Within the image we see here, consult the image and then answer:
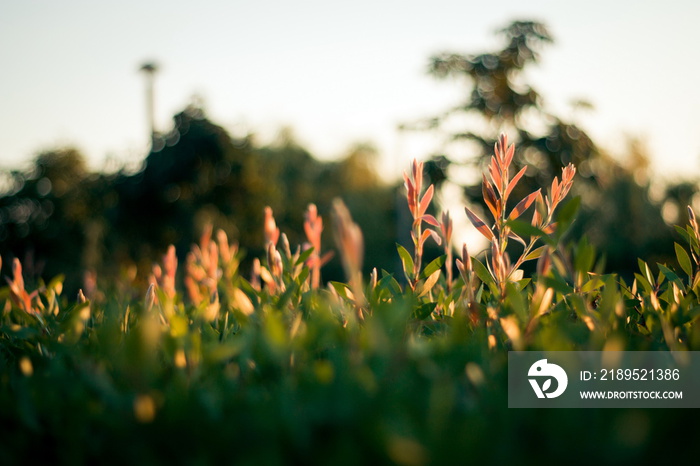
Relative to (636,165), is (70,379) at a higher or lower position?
higher

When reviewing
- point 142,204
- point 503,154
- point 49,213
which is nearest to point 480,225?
point 503,154

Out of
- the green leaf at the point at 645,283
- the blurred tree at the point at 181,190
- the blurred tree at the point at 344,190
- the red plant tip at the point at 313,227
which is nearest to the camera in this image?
the green leaf at the point at 645,283

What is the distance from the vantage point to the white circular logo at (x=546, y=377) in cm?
98

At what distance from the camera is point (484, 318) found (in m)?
1.57

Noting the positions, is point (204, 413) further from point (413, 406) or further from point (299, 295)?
point (299, 295)

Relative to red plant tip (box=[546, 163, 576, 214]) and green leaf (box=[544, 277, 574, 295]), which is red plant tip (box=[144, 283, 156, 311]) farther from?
red plant tip (box=[546, 163, 576, 214])

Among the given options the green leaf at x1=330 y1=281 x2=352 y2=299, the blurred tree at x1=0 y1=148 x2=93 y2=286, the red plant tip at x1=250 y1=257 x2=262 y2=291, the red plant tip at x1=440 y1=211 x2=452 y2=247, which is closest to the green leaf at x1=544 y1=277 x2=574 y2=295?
the red plant tip at x1=440 y1=211 x2=452 y2=247

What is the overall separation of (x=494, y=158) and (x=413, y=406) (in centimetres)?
104

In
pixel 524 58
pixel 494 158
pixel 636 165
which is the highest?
pixel 524 58

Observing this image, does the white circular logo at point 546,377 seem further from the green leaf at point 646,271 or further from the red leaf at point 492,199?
the green leaf at point 646,271

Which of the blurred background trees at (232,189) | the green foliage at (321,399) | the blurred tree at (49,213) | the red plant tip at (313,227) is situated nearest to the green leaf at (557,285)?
the green foliage at (321,399)

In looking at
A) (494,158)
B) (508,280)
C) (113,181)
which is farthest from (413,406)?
(113,181)

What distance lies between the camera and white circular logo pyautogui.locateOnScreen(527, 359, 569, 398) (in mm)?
981

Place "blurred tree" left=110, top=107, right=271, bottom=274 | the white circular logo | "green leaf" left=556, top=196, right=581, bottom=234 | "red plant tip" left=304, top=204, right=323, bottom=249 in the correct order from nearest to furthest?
the white circular logo, "green leaf" left=556, top=196, right=581, bottom=234, "red plant tip" left=304, top=204, right=323, bottom=249, "blurred tree" left=110, top=107, right=271, bottom=274
